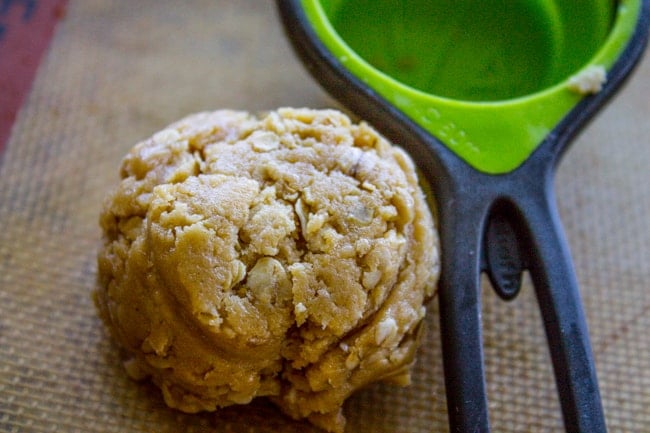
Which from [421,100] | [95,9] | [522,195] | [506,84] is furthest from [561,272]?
[95,9]

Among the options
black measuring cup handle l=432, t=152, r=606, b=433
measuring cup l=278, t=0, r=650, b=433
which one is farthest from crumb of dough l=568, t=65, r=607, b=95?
black measuring cup handle l=432, t=152, r=606, b=433

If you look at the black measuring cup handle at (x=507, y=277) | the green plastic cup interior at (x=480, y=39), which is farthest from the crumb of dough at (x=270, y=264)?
the green plastic cup interior at (x=480, y=39)

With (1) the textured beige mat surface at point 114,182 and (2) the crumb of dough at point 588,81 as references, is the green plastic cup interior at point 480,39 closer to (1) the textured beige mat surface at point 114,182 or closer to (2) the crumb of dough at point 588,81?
(2) the crumb of dough at point 588,81

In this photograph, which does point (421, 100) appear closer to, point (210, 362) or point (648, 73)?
point (210, 362)

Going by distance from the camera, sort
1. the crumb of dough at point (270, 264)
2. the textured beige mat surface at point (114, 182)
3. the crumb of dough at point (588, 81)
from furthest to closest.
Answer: the crumb of dough at point (588, 81) → the textured beige mat surface at point (114, 182) → the crumb of dough at point (270, 264)

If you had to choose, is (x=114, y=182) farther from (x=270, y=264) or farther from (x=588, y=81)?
(x=588, y=81)

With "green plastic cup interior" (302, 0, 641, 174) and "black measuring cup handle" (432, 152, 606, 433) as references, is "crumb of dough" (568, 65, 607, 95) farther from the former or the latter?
"black measuring cup handle" (432, 152, 606, 433)
